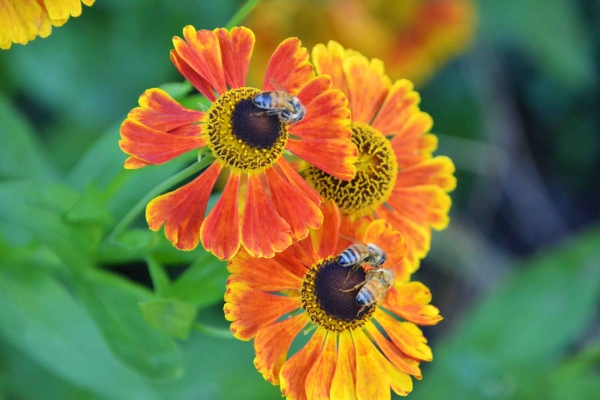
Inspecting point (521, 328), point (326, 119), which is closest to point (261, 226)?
point (326, 119)

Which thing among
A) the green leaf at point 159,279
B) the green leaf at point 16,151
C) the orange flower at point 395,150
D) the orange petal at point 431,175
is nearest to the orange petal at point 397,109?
the orange flower at point 395,150

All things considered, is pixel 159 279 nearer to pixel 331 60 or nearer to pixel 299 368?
pixel 299 368

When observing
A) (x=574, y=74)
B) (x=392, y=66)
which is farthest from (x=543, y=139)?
(x=392, y=66)

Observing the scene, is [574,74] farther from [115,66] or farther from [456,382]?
[115,66]

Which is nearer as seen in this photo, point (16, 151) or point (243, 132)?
point (243, 132)

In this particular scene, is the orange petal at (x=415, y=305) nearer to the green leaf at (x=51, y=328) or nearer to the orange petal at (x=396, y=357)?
the orange petal at (x=396, y=357)

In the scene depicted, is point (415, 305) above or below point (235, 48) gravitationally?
below
